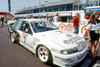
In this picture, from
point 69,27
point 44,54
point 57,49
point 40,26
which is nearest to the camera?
point 57,49

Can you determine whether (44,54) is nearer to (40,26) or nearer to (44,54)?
(44,54)

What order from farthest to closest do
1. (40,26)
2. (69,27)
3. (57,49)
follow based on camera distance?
(69,27) < (40,26) < (57,49)

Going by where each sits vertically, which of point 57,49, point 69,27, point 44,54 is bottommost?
point 44,54

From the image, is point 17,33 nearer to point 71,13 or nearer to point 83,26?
point 83,26

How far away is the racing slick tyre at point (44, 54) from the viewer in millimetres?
2762

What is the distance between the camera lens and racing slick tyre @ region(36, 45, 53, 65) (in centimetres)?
276

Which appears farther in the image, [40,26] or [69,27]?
[69,27]

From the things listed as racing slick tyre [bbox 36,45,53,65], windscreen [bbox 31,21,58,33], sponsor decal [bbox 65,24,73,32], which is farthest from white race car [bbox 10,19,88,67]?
sponsor decal [bbox 65,24,73,32]

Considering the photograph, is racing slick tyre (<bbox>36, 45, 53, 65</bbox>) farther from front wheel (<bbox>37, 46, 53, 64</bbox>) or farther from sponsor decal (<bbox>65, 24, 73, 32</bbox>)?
sponsor decal (<bbox>65, 24, 73, 32</bbox>)

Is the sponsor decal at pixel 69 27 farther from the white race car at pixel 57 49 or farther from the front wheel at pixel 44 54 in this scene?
the front wheel at pixel 44 54

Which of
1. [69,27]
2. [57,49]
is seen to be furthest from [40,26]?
[69,27]

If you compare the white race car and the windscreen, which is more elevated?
the windscreen

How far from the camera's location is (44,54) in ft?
9.98

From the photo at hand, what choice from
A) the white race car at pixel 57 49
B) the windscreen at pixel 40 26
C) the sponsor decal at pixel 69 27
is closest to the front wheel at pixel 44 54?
the white race car at pixel 57 49
